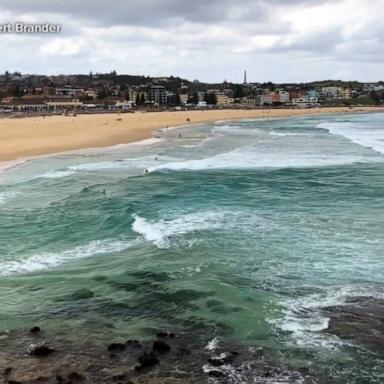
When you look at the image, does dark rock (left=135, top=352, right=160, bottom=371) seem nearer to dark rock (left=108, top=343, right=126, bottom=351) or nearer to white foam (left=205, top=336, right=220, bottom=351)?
dark rock (left=108, top=343, right=126, bottom=351)

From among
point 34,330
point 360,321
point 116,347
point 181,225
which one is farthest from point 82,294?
point 181,225

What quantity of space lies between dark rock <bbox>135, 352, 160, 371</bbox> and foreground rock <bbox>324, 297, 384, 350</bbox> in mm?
3238

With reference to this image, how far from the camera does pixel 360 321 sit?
11133mm

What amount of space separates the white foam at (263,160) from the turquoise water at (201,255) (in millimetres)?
2793

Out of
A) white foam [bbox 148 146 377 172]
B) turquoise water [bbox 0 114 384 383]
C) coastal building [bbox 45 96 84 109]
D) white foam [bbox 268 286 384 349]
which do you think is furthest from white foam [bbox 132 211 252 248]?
coastal building [bbox 45 96 84 109]

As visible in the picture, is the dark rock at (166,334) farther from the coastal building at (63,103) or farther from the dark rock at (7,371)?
the coastal building at (63,103)

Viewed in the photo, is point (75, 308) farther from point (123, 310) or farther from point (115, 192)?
point (115, 192)

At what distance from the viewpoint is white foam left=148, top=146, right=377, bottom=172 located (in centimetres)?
3455

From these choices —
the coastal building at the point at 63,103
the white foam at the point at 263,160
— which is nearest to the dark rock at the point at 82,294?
the white foam at the point at 263,160

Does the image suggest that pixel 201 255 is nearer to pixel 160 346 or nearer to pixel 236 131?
pixel 160 346

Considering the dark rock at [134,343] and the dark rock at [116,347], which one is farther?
the dark rock at [134,343]

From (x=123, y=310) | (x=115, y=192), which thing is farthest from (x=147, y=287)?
(x=115, y=192)

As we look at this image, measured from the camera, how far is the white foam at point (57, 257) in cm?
1494

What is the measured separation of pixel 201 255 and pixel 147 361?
6.34 metres
